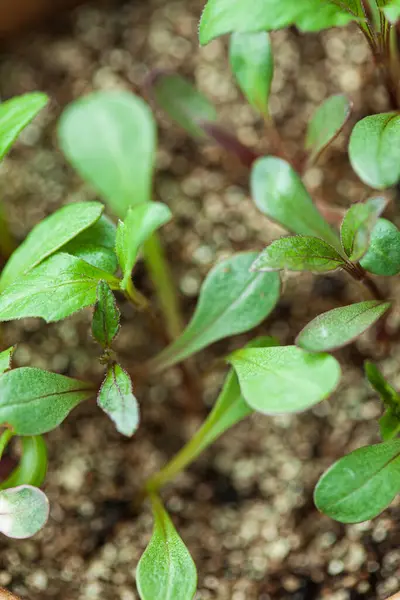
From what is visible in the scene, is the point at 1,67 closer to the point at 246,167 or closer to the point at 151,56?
the point at 151,56

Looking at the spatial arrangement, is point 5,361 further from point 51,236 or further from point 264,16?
point 264,16

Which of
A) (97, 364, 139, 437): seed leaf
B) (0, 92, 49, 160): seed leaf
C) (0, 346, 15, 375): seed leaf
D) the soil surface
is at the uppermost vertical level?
(0, 92, 49, 160): seed leaf

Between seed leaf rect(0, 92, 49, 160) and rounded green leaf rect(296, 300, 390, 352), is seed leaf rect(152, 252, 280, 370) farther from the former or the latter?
seed leaf rect(0, 92, 49, 160)

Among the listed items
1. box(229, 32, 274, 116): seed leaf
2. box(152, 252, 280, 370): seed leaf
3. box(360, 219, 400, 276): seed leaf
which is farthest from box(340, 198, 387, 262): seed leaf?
box(229, 32, 274, 116): seed leaf

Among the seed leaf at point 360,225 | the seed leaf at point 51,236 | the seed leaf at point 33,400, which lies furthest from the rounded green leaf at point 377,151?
the seed leaf at point 33,400

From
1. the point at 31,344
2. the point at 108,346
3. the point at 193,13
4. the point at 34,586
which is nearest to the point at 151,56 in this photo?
the point at 193,13

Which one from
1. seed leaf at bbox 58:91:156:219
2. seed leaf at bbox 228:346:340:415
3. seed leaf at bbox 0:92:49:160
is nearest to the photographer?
seed leaf at bbox 228:346:340:415

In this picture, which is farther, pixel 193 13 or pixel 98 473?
pixel 193 13
